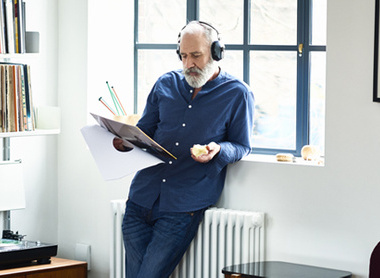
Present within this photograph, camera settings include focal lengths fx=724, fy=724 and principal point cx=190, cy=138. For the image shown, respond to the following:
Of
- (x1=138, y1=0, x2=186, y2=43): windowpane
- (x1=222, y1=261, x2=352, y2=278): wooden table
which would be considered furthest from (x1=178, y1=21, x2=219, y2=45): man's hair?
(x1=222, y1=261, x2=352, y2=278): wooden table

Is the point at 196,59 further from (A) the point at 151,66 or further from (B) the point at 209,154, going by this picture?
(A) the point at 151,66

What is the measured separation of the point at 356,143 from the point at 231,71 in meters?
0.91

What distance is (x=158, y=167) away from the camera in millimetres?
3145

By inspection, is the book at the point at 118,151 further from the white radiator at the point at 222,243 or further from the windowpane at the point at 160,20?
the windowpane at the point at 160,20

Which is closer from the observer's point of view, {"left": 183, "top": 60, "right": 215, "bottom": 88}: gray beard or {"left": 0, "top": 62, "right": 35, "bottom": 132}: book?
{"left": 183, "top": 60, "right": 215, "bottom": 88}: gray beard

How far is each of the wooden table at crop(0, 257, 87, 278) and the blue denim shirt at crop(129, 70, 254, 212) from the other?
56 centimetres

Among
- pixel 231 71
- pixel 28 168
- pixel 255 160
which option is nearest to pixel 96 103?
pixel 28 168

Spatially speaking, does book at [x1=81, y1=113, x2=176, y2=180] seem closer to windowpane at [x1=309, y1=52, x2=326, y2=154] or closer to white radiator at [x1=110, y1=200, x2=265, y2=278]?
white radiator at [x1=110, y1=200, x2=265, y2=278]

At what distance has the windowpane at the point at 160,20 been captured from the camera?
12.3 feet

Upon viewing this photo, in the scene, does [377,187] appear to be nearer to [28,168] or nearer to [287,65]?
[287,65]

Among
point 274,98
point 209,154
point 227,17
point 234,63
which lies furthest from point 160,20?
point 209,154

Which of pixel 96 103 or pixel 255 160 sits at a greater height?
pixel 96 103

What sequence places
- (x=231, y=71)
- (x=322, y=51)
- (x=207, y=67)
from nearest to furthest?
(x=207, y=67), (x=322, y=51), (x=231, y=71)

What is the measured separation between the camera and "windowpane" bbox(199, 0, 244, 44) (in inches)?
140
